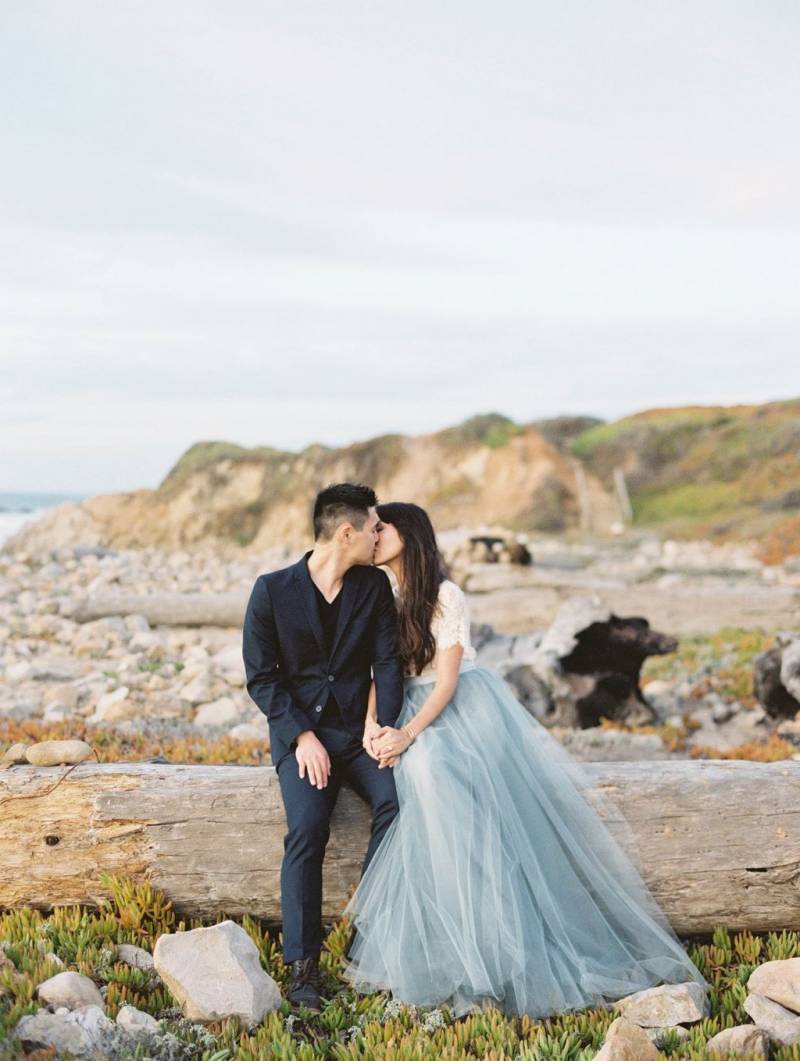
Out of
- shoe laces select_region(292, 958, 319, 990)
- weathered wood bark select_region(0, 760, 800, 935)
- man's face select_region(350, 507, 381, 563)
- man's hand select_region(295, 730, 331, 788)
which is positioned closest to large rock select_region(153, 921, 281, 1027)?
shoe laces select_region(292, 958, 319, 990)

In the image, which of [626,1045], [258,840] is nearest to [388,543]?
[258,840]

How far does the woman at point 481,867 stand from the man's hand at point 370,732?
11 millimetres

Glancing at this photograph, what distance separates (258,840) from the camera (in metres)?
5.64

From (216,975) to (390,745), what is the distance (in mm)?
1345

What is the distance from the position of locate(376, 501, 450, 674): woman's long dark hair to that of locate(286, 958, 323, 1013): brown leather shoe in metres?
1.63

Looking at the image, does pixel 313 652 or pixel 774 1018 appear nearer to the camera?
pixel 774 1018

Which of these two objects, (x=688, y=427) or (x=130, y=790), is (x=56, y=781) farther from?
(x=688, y=427)

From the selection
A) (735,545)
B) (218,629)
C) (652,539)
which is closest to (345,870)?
(218,629)

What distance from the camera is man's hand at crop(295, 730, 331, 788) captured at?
5.45 meters

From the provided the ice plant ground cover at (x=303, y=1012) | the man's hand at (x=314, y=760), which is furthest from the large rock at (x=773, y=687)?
the man's hand at (x=314, y=760)

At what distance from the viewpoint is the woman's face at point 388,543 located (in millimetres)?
6012

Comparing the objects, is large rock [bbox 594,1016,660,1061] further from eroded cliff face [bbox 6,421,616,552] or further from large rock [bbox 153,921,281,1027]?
eroded cliff face [bbox 6,421,616,552]

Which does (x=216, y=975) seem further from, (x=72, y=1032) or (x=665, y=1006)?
(x=665, y=1006)

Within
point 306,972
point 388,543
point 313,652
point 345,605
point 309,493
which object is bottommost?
point 306,972
